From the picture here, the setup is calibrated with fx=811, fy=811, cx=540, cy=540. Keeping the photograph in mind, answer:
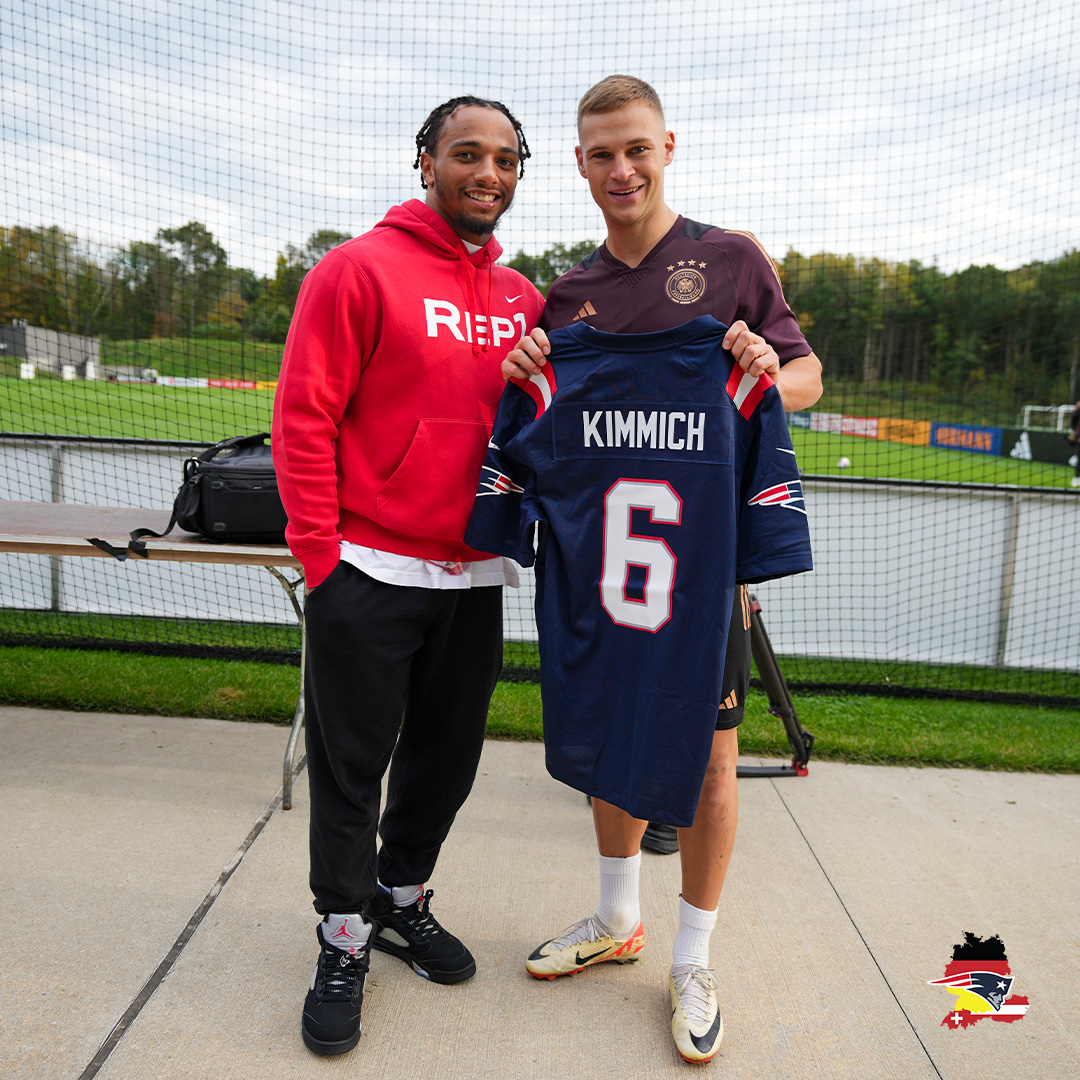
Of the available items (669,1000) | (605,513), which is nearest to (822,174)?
(605,513)

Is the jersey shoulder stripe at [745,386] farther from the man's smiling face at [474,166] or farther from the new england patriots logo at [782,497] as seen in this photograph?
the man's smiling face at [474,166]

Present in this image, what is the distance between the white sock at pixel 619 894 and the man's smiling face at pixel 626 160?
1462 millimetres

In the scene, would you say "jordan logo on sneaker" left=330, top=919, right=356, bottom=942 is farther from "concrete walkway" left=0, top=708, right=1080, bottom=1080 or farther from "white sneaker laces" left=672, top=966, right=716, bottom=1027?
"white sneaker laces" left=672, top=966, right=716, bottom=1027

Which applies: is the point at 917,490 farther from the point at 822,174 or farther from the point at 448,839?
the point at 448,839

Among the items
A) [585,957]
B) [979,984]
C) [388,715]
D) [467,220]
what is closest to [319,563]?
[388,715]

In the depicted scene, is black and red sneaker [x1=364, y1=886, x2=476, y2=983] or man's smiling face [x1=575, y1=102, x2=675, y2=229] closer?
man's smiling face [x1=575, y1=102, x2=675, y2=229]

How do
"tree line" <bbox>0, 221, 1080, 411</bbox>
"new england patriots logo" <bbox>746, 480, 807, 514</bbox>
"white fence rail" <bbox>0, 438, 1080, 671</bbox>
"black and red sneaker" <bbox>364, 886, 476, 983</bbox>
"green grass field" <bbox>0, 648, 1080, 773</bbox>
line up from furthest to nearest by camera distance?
"tree line" <bbox>0, 221, 1080, 411</bbox>, "white fence rail" <bbox>0, 438, 1080, 671</bbox>, "green grass field" <bbox>0, 648, 1080, 773</bbox>, "black and red sneaker" <bbox>364, 886, 476, 983</bbox>, "new england patriots logo" <bbox>746, 480, 807, 514</bbox>

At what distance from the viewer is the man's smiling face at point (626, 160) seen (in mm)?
1646

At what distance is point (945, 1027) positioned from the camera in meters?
1.79

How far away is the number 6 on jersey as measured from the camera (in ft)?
5.33

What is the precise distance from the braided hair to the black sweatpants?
3.02 feet

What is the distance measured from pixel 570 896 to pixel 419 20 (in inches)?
228

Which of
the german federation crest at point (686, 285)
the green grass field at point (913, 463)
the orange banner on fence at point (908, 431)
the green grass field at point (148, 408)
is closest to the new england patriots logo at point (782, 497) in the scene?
the german federation crest at point (686, 285)

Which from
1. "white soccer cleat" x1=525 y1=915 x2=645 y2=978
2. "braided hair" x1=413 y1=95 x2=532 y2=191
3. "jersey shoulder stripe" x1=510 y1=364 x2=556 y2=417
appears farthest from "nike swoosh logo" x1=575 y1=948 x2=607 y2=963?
"braided hair" x1=413 y1=95 x2=532 y2=191
